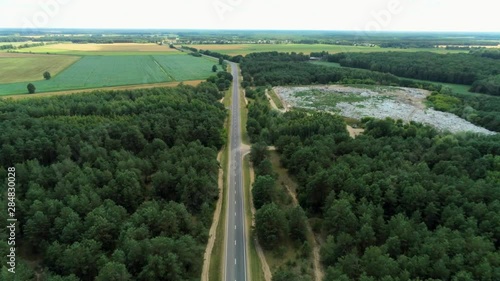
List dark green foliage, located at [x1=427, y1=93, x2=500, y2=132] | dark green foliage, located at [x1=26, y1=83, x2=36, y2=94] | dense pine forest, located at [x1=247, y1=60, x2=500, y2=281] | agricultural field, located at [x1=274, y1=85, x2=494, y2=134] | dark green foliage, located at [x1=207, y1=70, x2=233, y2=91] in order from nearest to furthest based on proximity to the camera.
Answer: dense pine forest, located at [x1=247, y1=60, x2=500, y2=281]
dark green foliage, located at [x1=427, y1=93, x2=500, y2=132]
agricultural field, located at [x1=274, y1=85, x2=494, y2=134]
dark green foliage, located at [x1=26, y1=83, x2=36, y2=94]
dark green foliage, located at [x1=207, y1=70, x2=233, y2=91]

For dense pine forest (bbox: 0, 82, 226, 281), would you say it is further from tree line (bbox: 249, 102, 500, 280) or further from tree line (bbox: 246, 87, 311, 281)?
tree line (bbox: 249, 102, 500, 280)

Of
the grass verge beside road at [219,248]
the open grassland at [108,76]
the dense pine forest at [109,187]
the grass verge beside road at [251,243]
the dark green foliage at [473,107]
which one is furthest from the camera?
the open grassland at [108,76]

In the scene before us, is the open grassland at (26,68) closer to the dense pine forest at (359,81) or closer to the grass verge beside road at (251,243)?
the dense pine forest at (359,81)

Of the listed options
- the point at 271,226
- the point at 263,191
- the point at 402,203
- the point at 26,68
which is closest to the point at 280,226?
the point at 271,226

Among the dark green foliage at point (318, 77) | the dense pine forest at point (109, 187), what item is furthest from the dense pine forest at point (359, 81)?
the dense pine forest at point (109, 187)

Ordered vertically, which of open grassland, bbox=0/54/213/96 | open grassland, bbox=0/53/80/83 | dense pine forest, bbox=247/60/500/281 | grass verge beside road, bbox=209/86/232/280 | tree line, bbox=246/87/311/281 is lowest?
grass verge beside road, bbox=209/86/232/280

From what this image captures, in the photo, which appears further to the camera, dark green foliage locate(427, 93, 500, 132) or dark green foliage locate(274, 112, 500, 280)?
dark green foliage locate(427, 93, 500, 132)

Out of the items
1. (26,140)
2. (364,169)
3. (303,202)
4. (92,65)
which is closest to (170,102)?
(26,140)

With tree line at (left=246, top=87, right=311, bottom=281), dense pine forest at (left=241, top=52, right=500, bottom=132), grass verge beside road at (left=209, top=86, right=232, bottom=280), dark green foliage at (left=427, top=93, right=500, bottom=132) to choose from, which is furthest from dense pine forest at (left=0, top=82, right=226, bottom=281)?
dark green foliage at (left=427, top=93, right=500, bottom=132)

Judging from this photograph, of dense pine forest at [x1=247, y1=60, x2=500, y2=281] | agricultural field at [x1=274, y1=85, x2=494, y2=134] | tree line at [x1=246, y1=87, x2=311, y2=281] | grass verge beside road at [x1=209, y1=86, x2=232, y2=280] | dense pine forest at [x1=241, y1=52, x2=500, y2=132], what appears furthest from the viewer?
dense pine forest at [x1=241, y1=52, x2=500, y2=132]
